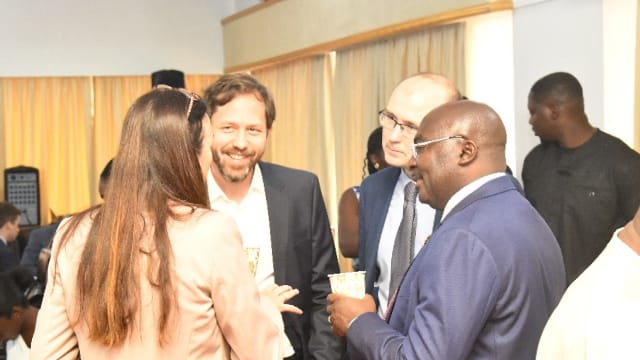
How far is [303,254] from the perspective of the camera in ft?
9.82

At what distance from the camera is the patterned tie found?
9.00 feet

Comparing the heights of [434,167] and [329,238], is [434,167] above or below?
above

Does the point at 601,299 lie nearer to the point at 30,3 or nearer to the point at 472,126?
the point at 472,126

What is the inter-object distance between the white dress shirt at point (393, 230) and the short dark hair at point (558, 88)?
8.72 ft

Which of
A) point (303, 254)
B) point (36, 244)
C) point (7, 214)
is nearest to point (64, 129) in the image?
point (7, 214)

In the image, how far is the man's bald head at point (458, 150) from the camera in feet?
7.02

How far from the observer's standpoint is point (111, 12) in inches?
423

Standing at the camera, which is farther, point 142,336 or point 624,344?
point 142,336

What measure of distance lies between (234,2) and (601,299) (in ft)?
34.4

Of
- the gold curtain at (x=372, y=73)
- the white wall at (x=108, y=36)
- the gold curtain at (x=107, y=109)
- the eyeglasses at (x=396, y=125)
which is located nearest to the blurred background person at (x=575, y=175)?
the gold curtain at (x=372, y=73)

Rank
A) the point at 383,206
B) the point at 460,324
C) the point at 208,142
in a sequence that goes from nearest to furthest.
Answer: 1. the point at 460,324
2. the point at 208,142
3. the point at 383,206

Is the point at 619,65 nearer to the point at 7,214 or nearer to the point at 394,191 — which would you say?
the point at 394,191

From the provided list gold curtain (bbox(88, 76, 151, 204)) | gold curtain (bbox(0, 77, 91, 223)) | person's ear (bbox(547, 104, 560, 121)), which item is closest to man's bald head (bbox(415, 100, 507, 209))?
person's ear (bbox(547, 104, 560, 121))

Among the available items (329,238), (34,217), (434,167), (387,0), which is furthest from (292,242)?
(34,217)
